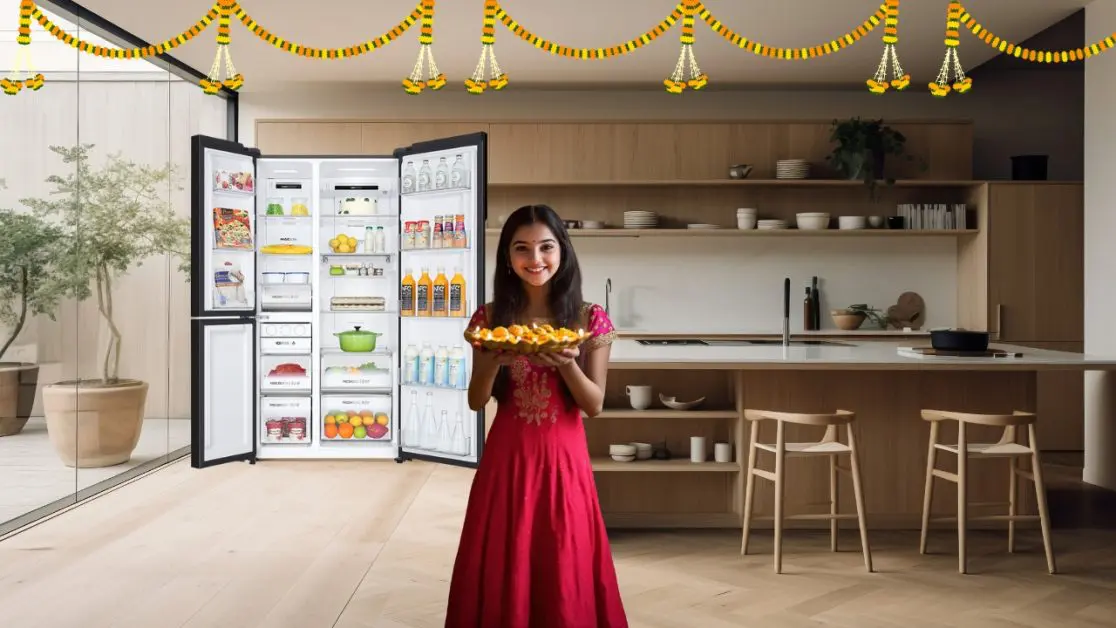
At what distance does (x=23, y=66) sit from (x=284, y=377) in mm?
2639

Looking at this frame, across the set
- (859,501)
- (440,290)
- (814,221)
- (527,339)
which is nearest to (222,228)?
(440,290)

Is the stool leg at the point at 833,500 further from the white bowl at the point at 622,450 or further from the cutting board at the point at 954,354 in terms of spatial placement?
the white bowl at the point at 622,450

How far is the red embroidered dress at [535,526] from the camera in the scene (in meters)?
2.01

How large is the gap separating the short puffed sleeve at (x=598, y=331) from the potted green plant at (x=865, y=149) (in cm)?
482

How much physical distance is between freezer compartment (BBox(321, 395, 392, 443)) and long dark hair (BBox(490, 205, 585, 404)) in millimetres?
4459

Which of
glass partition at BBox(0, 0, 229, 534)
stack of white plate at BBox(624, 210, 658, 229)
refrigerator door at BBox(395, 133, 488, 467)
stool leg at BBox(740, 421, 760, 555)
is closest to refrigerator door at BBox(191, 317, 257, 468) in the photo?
glass partition at BBox(0, 0, 229, 534)

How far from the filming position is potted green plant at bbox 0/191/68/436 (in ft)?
14.0

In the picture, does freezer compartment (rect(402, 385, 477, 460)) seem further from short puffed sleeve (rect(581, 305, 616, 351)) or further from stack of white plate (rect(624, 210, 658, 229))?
short puffed sleeve (rect(581, 305, 616, 351))

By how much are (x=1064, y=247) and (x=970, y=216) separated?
647mm

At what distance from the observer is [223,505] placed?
4961mm

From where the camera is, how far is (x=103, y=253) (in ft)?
17.0

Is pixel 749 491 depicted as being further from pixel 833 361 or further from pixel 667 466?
pixel 833 361

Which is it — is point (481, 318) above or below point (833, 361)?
above

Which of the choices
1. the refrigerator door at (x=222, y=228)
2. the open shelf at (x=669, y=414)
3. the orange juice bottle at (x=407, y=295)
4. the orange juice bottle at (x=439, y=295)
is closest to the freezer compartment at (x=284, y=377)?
the refrigerator door at (x=222, y=228)
